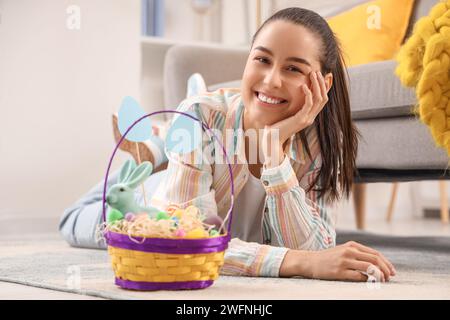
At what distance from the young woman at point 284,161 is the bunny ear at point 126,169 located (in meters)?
0.22

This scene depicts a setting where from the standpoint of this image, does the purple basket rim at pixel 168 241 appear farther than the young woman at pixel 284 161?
No

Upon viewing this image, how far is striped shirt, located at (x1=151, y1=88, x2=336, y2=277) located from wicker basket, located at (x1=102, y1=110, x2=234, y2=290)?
0.20 metres

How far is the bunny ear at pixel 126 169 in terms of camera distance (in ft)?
3.26

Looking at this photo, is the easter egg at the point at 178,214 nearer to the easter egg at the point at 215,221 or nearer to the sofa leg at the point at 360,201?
the easter egg at the point at 215,221

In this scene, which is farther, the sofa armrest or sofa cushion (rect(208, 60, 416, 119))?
the sofa armrest

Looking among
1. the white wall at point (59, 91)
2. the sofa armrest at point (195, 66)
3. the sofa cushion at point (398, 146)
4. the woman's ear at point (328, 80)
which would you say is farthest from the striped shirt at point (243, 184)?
the white wall at point (59, 91)

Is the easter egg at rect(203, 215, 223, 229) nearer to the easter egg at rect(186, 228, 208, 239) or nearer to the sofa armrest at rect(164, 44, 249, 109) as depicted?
the easter egg at rect(186, 228, 208, 239)

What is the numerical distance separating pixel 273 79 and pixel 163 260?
0.39m

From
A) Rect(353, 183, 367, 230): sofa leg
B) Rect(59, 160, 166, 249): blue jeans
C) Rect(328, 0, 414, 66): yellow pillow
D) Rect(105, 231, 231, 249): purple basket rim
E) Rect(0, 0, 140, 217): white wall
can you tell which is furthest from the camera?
Rect(353, 183, 367, 230): sofa leg

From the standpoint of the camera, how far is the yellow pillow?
7.09 feet

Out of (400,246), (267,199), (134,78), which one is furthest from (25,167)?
(267,199)

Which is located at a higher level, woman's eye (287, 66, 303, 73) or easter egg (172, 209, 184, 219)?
woman's eye (287, 66, 303, 73)

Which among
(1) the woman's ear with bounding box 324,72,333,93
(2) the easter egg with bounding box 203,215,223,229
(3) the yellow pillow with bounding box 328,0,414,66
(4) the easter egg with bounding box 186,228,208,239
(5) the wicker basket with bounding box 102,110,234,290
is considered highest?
(3) the yellow pillow with bounding box 328,0,414,66

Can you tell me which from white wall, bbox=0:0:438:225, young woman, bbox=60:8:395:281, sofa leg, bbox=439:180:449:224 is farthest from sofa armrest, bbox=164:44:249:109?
sofa leg, bbox=439:180:449:224
